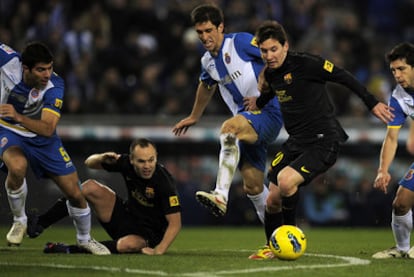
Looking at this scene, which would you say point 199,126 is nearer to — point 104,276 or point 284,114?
point 284,114

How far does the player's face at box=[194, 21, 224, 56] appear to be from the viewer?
393 inches

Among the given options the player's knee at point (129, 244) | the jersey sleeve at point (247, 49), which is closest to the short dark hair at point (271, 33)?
the jersey sleeve at point (247, 49)

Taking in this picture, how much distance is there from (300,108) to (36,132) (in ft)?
8.40

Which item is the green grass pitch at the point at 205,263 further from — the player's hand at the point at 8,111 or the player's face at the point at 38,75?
the player's face at the point at 38,75

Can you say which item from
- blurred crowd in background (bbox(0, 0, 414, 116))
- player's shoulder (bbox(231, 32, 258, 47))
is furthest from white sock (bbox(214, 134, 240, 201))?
blurred crowd in background (bbox(0, 0, 414, 116))

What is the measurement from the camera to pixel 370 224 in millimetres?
16812

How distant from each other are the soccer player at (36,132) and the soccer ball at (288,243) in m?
1.76

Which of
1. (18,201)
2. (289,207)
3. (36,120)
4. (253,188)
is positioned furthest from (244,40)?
(18,201)

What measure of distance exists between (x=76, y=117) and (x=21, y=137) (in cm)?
674

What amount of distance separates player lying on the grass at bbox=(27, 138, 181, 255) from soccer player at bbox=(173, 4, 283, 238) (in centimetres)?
65

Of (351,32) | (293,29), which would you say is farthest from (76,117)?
(351,32)

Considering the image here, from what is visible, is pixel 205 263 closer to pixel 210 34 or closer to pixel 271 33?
pixel 271 33

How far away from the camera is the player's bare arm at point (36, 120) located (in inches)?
355

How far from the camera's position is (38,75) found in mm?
9508
